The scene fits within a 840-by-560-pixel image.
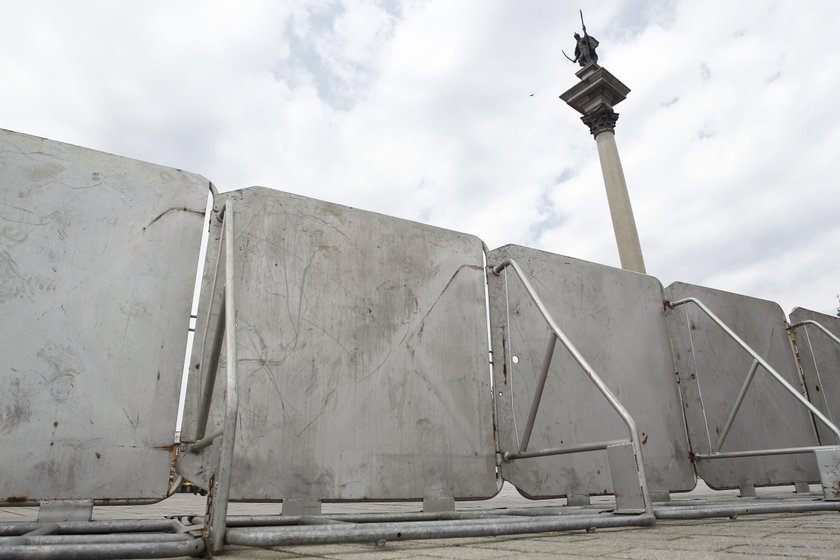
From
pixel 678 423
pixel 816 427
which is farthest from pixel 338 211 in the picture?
pixel 816 427

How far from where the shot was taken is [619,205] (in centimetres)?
1134

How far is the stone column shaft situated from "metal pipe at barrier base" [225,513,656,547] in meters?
8.93

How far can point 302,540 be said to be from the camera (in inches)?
69.8

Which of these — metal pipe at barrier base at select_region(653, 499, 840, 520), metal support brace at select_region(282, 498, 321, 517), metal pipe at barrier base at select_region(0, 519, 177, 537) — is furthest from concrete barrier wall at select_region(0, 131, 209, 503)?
metal pipe at barrier base at select_region(653, 499, 840, 520)

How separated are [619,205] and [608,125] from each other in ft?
6.62

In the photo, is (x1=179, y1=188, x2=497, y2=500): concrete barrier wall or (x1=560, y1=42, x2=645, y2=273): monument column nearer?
(x1=179, y1=188, x2=497, y2=500): concrete barrier wall

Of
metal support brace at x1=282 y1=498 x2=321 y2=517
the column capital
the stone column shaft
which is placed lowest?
metal support brace at x1=282 y1=498 x2=321 y2=517

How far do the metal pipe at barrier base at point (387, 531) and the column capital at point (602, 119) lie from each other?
11.2m

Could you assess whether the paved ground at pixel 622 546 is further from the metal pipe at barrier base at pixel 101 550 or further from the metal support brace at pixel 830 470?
the metal support brace at pixel 830 470

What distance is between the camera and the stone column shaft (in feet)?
35.5

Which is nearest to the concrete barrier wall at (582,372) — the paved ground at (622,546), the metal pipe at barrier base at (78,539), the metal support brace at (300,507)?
the metal support brace at (300,507)

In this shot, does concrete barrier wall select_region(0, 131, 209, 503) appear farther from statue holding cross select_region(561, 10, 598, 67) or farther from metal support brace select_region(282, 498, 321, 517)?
statue holding cross select_region(561, 10, 598, 67)

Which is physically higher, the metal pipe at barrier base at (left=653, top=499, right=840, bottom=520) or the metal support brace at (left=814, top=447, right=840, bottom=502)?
the metal support brace at (left=814, top=447, right=840, bottom=502)

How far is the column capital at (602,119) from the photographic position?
12.1m
